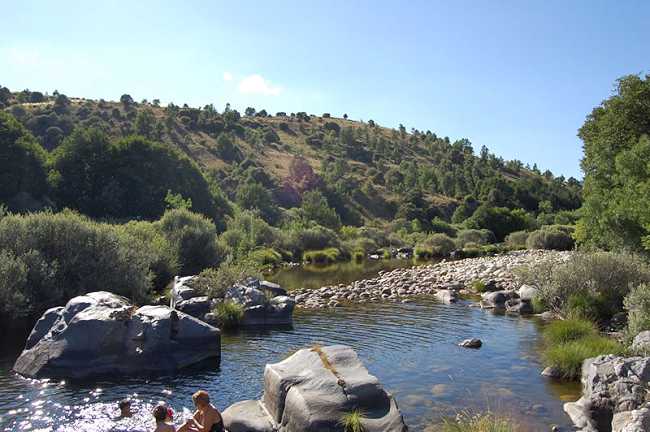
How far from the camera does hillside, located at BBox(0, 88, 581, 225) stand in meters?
96.6

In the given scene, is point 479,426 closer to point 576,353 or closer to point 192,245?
point 576,353

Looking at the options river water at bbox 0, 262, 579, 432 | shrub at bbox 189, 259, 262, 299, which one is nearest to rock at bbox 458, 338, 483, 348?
river water at bbox 0, 262, 579, 432

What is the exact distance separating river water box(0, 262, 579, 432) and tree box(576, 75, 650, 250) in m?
8.47

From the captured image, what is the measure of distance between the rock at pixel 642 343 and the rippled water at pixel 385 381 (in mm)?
2141

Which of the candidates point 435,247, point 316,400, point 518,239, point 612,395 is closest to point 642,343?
point 612,395

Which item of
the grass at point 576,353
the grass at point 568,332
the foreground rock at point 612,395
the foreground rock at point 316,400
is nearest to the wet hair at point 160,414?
the foreground rock at point 316,400

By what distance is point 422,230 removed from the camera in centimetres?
8831

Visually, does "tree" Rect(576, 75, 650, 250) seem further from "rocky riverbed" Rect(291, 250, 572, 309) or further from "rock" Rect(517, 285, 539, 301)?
"rock" Rect(517, 285, 539, 301)

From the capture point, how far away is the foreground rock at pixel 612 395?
1269 centimetres

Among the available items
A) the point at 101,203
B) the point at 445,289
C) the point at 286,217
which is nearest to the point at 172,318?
the point at 445,289

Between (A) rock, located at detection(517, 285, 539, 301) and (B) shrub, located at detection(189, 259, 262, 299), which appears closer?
(B) shrub, located at detection(189, 259, 262, 299)

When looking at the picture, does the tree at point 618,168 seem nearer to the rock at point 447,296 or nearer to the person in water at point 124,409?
the rock at point 447,296

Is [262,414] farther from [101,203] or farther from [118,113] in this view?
[118,113]

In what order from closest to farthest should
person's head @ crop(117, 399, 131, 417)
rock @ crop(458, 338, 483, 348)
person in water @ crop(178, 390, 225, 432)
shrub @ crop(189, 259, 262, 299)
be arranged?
person in water @ crop(178, 390, 225, 432), person's head @ crop(117, 399, 131, 417), rock @ crop(458, 338, 483, 348), shrub @ crop(189, 259, 262, 299)
